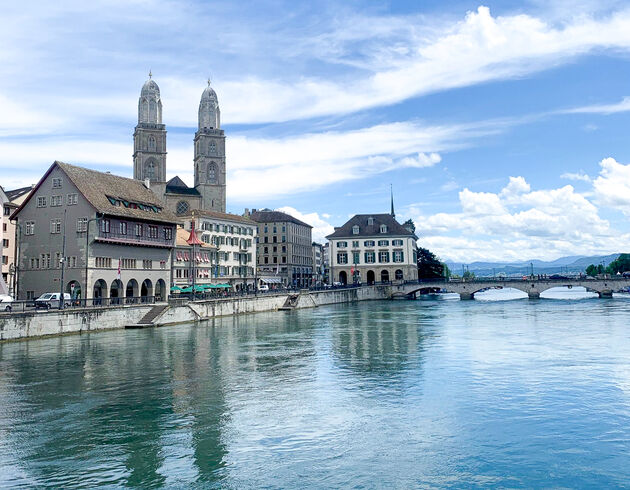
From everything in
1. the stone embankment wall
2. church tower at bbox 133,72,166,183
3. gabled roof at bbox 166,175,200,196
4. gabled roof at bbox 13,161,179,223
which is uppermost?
church tower at bbox 133,72,166,183

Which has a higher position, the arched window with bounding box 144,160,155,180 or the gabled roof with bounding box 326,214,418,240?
the arched window with bounding box 144,160,155,180

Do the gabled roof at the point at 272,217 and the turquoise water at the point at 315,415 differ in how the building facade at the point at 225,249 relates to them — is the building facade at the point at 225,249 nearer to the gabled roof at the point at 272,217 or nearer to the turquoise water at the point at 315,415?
the gabled roof at the point at 272,217

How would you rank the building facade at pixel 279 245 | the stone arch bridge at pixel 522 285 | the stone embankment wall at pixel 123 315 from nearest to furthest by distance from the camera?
the stone embankment wall at pixel 123 315 < the stone arch bridge at pixel 522 285 < the building facade at pixel 279 245

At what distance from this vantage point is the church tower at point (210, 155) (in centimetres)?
13988

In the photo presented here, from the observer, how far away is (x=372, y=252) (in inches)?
5069

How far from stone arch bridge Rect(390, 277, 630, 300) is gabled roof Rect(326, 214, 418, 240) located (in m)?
13.7

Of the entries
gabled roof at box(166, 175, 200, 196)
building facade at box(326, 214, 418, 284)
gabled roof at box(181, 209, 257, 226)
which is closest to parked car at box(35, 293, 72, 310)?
gabled roof at box(181, 209, 257, 226)

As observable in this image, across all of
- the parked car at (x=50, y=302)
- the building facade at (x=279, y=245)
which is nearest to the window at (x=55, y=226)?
the parked car at (x=50, y=302)

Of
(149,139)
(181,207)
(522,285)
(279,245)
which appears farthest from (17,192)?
(522,285)

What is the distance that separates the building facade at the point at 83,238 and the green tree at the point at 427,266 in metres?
93.0

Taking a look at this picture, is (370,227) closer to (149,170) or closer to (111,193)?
(149,170)

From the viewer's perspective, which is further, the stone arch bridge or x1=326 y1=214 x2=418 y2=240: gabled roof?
x1=326 y1=214 x2=418 y2=240: gabled roof

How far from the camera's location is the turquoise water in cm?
1611

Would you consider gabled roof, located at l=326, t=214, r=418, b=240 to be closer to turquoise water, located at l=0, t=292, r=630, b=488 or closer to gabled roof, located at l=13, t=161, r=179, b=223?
gabled roof, located at l=13, t=161, r=179, b=223
